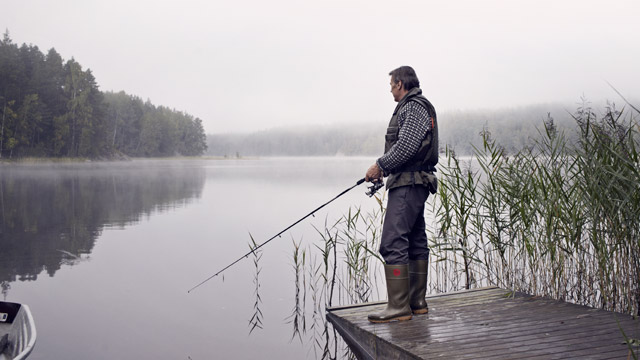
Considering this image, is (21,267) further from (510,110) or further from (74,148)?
(510,110)

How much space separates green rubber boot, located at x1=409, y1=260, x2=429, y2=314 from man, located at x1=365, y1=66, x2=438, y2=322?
0.13m

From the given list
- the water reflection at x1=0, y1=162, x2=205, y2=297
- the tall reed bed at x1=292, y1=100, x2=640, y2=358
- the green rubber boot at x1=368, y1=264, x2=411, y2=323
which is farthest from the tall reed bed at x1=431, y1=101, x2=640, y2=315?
the water reflection at x1=0, y1=162, x2=205, y2=297

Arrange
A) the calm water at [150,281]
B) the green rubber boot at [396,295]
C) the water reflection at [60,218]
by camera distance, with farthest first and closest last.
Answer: the water reflection at [60,218]
the calm water at [150,281]
the green rubber boot at [396,295]

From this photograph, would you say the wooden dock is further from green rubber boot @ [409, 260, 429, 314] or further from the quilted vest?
the quilted vest

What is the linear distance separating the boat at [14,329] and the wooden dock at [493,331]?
2729 mm

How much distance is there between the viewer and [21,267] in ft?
29.5

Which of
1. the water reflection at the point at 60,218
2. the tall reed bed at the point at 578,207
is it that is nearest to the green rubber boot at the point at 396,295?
the tall reed bed at the point at 578,207

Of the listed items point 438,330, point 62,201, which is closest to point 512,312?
point 438,330

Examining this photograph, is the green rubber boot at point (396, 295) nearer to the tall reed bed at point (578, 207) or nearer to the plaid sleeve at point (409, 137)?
the plaid sleeve at point (409, 137)

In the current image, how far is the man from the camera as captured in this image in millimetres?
3588

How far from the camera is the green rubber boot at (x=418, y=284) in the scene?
3951mm

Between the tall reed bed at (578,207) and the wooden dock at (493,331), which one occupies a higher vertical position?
the tall reed bed at (578,207)

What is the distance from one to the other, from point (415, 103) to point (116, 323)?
4792mm

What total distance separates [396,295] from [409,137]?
1.23 meters
